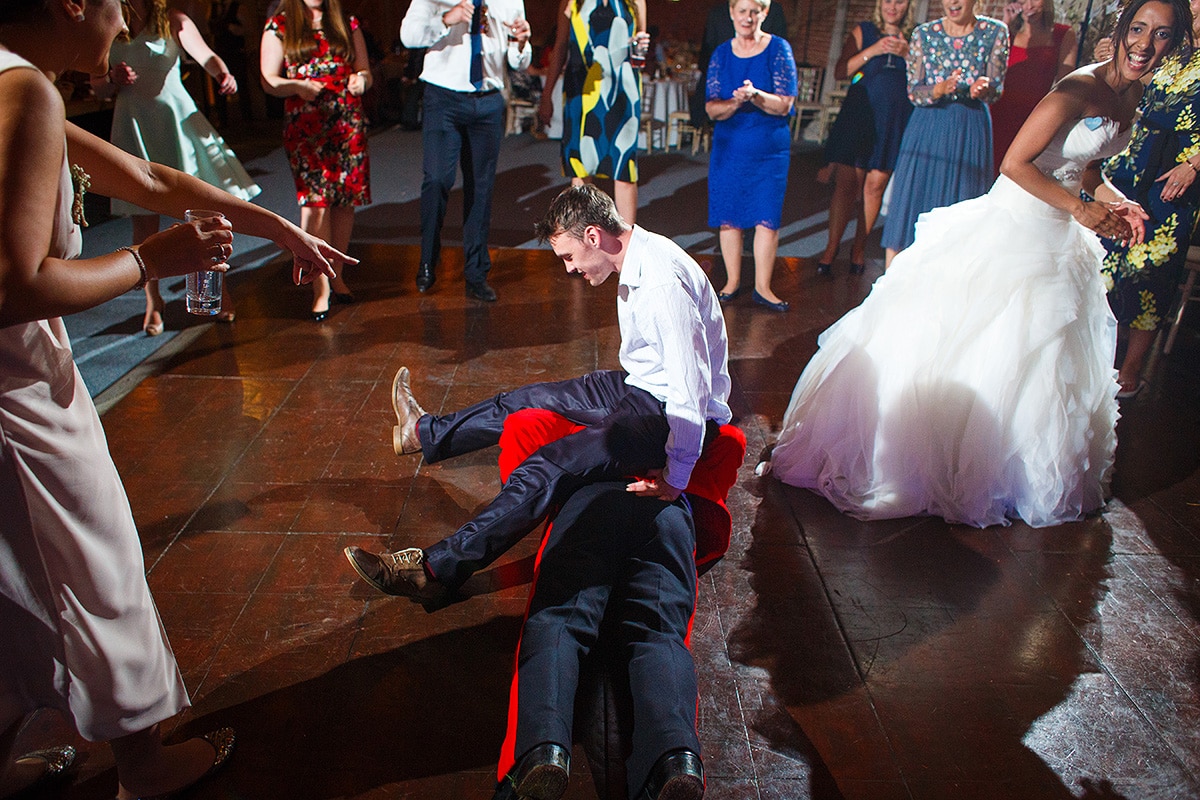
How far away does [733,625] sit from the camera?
8.16 ft

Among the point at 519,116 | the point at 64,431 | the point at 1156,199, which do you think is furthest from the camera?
the point at 519,116

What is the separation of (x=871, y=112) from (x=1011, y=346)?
9.73 feet

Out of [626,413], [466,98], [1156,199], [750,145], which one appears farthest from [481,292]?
[1156,199]

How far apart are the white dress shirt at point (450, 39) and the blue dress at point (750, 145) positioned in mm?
1155

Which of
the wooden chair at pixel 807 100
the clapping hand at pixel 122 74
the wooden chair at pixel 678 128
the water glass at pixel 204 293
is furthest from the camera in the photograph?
the wooden chair at pixel 807 100

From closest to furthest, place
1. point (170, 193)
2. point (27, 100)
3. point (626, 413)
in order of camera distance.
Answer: point (27, 100)
point (170, 193)
point (626, 413)

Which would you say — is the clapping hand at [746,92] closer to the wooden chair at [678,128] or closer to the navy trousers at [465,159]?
the navy trousers at [465,159]

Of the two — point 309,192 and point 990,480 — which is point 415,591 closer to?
point 990,480

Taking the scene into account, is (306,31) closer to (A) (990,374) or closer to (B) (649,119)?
(A) (990,374)

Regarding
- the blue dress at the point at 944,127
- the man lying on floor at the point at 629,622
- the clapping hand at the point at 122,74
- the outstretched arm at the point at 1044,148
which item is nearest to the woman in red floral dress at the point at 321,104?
the clapping hand at the point at 122,74

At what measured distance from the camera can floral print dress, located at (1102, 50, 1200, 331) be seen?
11.6ft

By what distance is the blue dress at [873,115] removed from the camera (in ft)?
17.3

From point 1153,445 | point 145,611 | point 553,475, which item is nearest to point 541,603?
point 553,475

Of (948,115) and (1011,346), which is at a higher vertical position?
(948,115)
